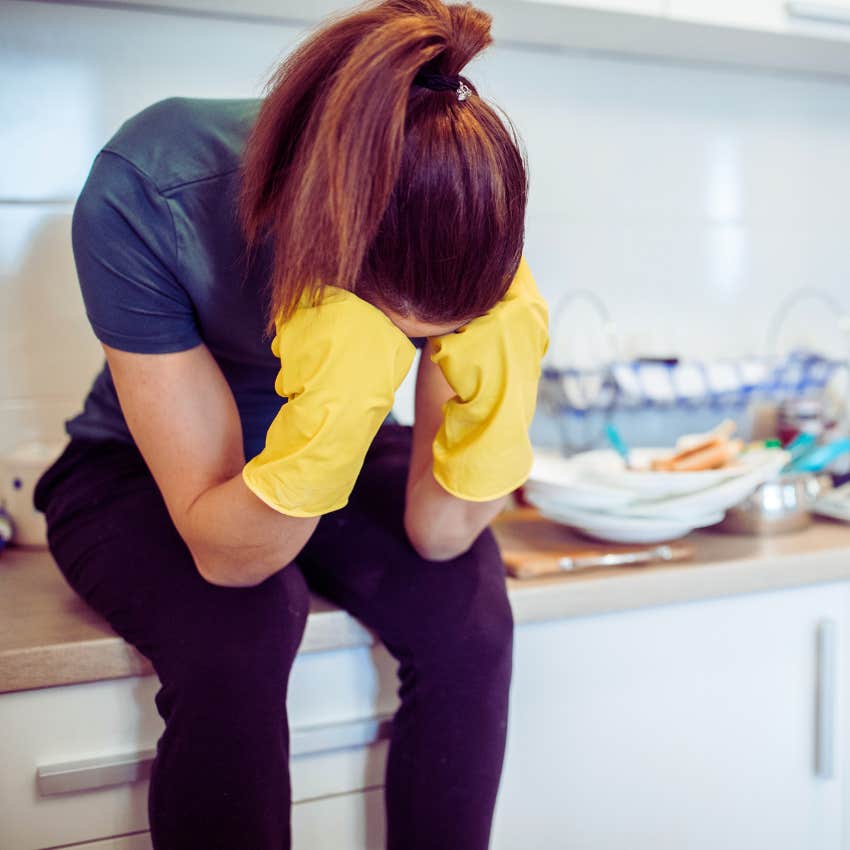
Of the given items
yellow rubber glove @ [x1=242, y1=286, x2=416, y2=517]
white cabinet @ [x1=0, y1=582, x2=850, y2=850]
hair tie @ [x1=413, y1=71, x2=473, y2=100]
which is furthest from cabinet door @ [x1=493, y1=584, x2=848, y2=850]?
hair tie @ [x1=413, y1=71, x2=473, y2=100]

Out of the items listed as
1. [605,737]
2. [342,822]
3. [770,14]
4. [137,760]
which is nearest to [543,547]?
[605,737]

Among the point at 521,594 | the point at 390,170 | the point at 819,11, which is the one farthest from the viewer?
the point at 819,11

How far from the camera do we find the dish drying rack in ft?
4.22

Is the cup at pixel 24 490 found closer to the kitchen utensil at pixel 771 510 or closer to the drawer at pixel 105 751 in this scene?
the drawer at pixel 105 751

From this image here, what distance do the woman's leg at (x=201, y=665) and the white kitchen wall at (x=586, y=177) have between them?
0.45 m

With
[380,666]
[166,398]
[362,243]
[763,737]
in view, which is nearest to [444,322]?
[362,243]

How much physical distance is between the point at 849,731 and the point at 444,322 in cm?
79

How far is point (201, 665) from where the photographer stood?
2.29 feet

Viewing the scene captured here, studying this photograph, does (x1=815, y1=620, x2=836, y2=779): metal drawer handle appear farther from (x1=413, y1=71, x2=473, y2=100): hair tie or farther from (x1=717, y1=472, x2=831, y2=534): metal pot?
(x1=413, y1=71, x2=473, y2=100): hair tie

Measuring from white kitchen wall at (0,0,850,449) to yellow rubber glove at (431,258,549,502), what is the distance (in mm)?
557

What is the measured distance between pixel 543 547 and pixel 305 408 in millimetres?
490

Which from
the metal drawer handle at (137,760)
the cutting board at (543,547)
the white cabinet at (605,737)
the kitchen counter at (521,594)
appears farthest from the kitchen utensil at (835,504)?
the metal drawer handle at (137,760)

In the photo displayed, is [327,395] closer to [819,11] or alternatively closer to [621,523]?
[621,523]

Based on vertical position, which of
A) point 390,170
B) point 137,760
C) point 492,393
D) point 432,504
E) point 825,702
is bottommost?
point 825,702
